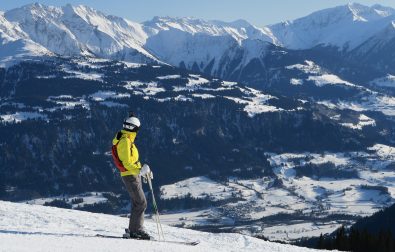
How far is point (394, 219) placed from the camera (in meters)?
167

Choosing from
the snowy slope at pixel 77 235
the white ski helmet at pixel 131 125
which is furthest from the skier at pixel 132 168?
the snowy slope at pixel 77 235

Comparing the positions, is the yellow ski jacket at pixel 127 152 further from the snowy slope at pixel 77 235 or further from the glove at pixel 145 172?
the snowy slope at pixel 77 235

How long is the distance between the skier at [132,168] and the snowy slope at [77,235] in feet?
3.72

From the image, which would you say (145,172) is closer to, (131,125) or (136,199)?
(136,199)

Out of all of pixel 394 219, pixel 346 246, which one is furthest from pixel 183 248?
pixel 394 219

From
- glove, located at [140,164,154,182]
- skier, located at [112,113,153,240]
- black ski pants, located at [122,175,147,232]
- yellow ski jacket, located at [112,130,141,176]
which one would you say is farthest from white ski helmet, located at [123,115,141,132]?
black ski pants, located at [122,175,147,232]

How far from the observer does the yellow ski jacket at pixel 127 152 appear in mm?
20203

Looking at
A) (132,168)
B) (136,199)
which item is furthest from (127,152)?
(136,199)

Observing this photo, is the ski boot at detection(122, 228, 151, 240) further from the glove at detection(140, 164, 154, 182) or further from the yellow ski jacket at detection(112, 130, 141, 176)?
the yellow ski jacket at detection(112, 130, 141, 176)

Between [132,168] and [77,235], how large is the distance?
10.1 ft

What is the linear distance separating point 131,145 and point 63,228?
5.13 m

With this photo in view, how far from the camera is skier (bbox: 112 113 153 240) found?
20.3m

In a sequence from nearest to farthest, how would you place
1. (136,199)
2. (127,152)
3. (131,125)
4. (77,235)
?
(127,152) < (131,125) < (136,199) < (77,235)

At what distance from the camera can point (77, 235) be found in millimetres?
21422
